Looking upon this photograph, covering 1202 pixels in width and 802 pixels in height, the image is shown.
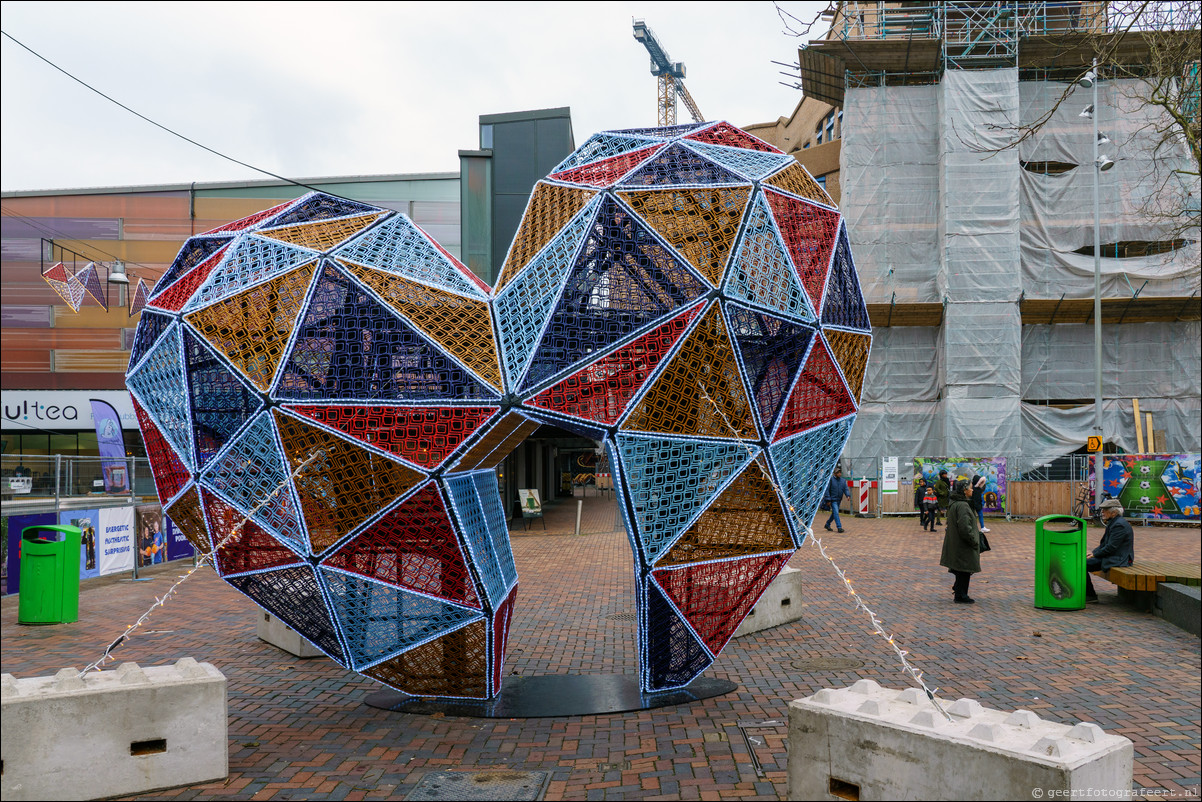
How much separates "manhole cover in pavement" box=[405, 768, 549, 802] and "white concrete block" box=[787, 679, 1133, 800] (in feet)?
5.14

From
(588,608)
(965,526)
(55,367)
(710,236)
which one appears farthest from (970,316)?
(55,367)

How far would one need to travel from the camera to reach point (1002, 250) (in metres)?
29.2

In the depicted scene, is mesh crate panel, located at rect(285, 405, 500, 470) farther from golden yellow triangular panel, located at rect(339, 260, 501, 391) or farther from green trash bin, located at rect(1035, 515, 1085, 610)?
green trash bin, located at rect(1035, 515, 1085, 610)

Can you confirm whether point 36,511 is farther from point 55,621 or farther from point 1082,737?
point 1082,737

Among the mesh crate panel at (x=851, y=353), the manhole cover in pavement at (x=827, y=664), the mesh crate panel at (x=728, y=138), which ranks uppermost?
the mesh crate panel at (x=728, y=138)

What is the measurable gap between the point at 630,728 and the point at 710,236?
11.9 feet

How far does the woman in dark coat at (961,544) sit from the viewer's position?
453 inches

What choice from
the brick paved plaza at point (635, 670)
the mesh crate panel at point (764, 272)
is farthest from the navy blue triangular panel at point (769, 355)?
the brick paved plaza at point (635, 670)

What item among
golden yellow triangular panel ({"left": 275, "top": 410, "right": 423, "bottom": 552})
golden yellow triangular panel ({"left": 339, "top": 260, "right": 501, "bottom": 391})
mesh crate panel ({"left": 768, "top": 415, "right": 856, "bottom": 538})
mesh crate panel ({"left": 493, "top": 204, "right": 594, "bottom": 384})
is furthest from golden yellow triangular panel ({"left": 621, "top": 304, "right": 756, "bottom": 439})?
golden yellow triangular panel ({"left": 275, "top": 410, "right": 423, "bottom": 552})

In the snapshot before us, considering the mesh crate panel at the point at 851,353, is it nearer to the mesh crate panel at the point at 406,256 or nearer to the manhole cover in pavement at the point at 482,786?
the mesh crate panel at the point at 406,256

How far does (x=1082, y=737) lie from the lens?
4.16 m

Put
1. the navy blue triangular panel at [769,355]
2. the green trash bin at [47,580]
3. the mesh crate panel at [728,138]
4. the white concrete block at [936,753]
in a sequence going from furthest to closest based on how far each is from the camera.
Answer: the green trash bin at [47,580], the mesh crate panel at [728,138], the navy blue triangular panel at [769,355], the white concrete block at [936,753]

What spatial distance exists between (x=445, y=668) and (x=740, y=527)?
2.58m

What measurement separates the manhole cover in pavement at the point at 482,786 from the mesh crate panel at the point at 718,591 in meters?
1.91
